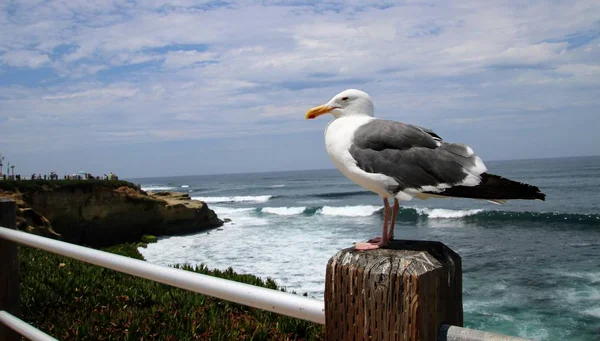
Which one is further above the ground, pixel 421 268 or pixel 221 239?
pixel 421 268

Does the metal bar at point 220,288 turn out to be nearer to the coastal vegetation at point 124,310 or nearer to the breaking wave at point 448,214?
the coastal vegetation at point 124,310

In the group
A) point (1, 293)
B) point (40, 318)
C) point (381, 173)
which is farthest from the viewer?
point (40, 318)

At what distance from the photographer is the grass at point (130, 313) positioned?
13.7ft

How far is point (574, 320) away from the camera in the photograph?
10430 millimetres

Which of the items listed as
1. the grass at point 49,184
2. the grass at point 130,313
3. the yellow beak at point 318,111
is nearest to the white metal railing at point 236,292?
the yellow beak at point 318,111

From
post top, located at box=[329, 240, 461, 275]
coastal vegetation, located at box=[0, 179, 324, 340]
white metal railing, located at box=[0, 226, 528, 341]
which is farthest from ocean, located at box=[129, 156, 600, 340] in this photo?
post top, located at box=[329, 240, 461, 275]

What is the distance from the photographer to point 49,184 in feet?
67.6

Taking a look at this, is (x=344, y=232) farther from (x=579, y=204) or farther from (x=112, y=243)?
(x=579, y=204)

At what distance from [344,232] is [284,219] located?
7.92m

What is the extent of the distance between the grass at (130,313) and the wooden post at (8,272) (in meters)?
1.12

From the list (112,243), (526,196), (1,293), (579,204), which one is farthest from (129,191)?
(579,204)

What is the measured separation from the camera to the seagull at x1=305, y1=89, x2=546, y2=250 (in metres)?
2.12

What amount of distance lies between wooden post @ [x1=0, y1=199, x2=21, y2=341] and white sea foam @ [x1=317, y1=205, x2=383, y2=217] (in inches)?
1231

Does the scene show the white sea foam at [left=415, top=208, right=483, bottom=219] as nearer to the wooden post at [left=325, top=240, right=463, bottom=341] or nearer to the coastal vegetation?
the coastal vegetation
